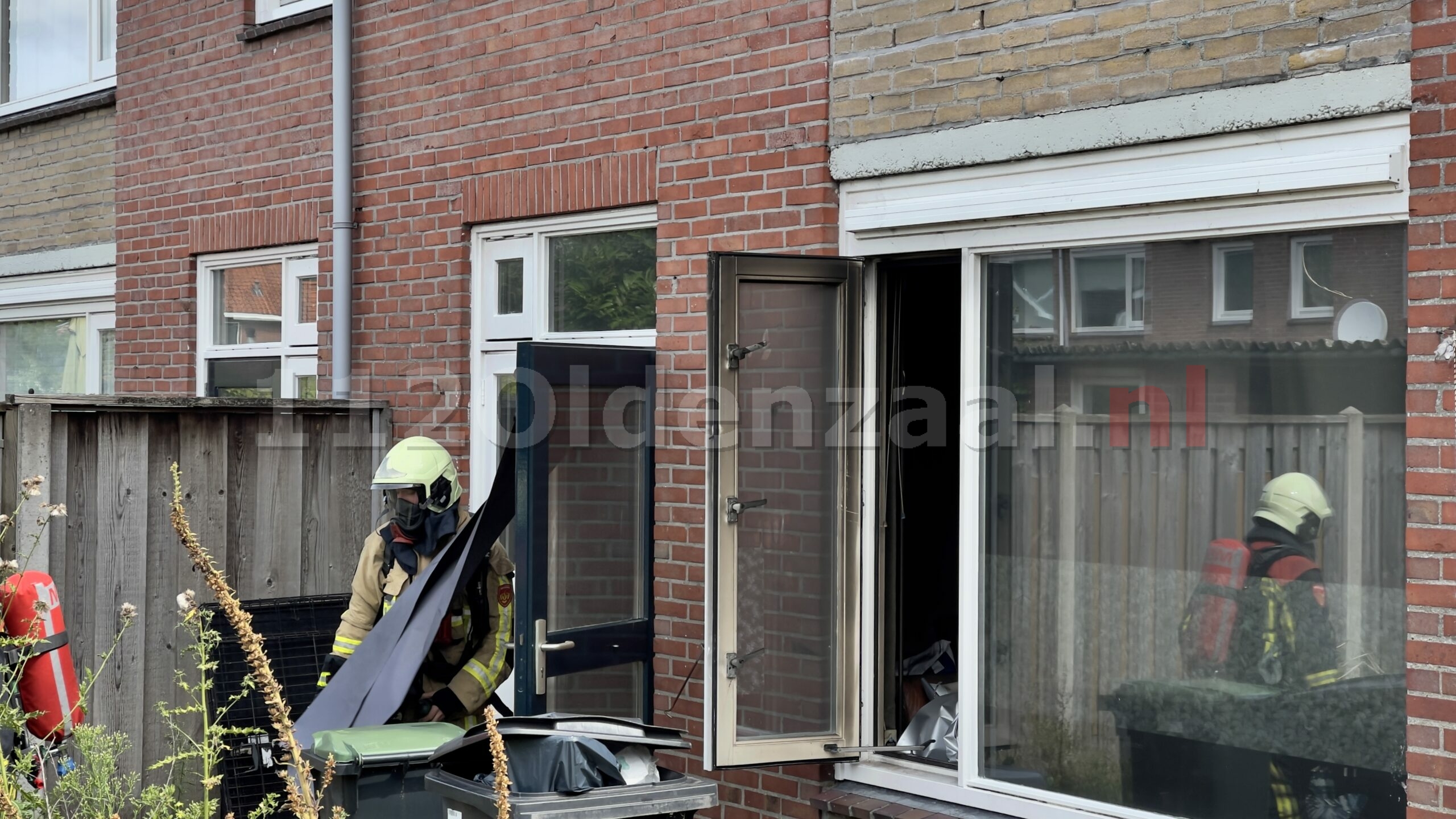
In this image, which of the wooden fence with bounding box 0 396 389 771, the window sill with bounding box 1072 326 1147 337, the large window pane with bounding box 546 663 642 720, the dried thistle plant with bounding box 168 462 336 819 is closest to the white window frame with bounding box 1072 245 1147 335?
the window sill with bounding box 1072 326 1147 337

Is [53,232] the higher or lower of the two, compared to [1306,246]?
higher

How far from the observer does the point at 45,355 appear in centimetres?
1066

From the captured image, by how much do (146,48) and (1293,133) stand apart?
7353 mm

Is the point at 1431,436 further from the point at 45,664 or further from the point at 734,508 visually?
the point at 45,664

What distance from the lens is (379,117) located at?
7.57 metres

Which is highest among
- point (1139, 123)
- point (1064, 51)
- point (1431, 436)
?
point (1064, 51)

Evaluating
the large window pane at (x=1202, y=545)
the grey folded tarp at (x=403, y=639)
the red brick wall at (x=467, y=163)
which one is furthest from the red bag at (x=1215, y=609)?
the grey folded tarp at (x=403, y=639)

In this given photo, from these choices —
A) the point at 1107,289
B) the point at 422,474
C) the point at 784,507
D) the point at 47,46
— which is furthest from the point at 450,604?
the point at 47,46

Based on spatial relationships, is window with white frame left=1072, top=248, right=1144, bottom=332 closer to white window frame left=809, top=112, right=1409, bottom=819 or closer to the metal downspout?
white window frame left=809, top=112, right=1409, bottom=819

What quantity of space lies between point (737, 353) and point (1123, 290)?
1329 mm

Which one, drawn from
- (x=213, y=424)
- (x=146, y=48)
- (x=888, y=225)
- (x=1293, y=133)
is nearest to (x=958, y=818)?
(x=888, y=225)

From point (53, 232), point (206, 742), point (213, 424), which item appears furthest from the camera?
point (53, 232)

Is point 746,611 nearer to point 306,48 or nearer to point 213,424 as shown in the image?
point 213,424

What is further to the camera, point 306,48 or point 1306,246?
point 306,48
